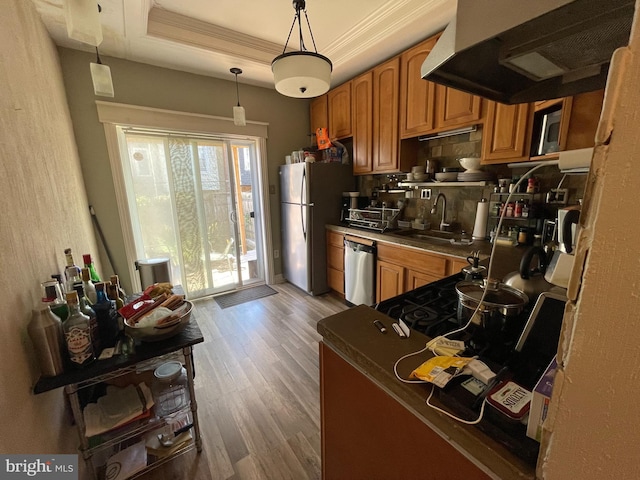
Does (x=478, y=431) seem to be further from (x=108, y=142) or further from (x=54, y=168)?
(x=108, y=142)

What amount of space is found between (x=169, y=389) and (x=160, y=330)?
0.53 meters

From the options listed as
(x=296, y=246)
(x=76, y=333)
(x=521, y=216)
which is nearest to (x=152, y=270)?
(x=296, y=246)

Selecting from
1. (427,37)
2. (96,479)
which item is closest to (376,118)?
(427,37)

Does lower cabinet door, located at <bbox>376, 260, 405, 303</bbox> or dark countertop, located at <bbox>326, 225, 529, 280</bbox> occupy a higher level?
dark countertop, located at <bbox>326, 225, 529, 280</bbox>

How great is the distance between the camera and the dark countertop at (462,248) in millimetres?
1267

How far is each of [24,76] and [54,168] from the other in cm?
50

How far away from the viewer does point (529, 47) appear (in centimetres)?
64

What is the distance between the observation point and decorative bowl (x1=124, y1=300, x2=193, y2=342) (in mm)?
1132

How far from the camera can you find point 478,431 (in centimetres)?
47

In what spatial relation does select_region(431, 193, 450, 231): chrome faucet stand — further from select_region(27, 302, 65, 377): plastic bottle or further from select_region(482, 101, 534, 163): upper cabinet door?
select_region(27, 302, 65, 377): plastic bottle

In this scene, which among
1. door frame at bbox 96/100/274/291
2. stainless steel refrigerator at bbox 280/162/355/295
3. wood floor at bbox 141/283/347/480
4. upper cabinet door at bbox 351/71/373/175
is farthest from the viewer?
stainless steel refrigerator at bbox 280/162/355/295

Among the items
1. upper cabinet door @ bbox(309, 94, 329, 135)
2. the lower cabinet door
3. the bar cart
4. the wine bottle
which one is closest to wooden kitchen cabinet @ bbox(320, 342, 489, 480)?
the bar cart

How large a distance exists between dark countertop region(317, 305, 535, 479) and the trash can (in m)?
2.38

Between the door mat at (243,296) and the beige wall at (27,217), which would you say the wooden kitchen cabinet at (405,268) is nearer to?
the door mat at (243,296)
